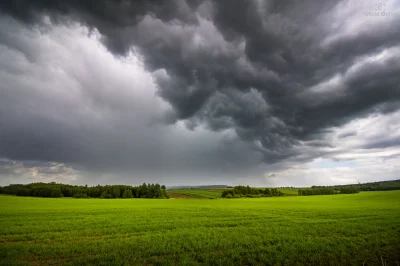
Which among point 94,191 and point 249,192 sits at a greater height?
point 94,191

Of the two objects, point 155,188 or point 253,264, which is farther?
point 155,188

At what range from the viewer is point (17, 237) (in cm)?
1833

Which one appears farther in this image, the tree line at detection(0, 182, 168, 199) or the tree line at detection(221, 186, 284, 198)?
the tree line at detection(221, 186, 284, 198)

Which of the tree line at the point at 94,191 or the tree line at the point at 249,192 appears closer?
the tree line at the point at 94,191

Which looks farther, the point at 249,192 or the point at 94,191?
the point at 249,192

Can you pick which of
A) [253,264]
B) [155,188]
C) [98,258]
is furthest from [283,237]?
[155,188]

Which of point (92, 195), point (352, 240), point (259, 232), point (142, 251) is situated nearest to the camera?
point (142, 251)

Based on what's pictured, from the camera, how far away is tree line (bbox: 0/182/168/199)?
116 metres

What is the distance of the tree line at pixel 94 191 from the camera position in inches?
4555

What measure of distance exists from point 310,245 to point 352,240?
15.7ft

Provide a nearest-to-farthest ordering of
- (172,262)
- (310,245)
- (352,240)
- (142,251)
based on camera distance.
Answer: (172,262), (142,251), (310,245), (352,240)

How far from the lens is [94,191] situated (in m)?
123

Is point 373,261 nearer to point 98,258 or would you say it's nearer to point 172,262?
point 172,262

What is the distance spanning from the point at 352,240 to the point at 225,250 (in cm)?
1148
